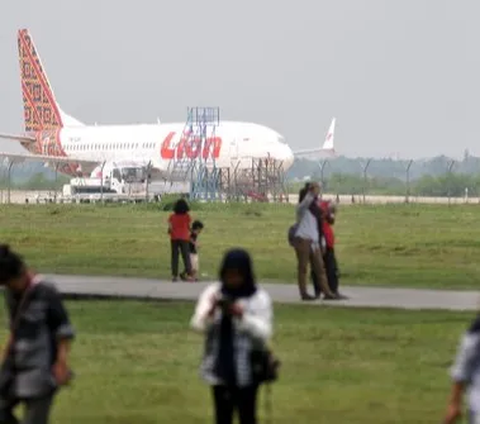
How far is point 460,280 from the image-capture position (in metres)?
32.3

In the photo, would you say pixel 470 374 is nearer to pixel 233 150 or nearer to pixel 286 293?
pixel 286 293

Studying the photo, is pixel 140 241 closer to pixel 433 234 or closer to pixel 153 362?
pixel 433 234

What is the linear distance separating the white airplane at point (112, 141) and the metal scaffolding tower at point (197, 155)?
8 centimetres

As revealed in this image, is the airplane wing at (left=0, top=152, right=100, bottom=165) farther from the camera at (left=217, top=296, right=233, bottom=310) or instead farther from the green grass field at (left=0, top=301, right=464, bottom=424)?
the camera at (left=217, top=296, right=233, bottom=310)

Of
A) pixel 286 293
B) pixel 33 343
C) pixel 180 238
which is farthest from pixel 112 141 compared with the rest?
pixel 33 343

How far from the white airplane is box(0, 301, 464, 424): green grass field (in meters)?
66.5

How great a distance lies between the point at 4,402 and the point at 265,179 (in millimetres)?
77716

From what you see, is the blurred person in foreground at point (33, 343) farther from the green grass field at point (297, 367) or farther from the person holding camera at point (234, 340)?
the green grass field at point (297, 367)

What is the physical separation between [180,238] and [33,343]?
65.8ft

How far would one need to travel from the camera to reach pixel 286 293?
28812 millimetres

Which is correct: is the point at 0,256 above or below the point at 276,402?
above

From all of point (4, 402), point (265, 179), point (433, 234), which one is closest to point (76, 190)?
point (265, 179)

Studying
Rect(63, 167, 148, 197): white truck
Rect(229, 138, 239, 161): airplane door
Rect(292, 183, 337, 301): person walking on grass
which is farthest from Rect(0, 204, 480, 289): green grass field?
Rect(63, 167, 148, 197): white truck

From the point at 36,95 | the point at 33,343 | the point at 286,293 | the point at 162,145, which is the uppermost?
the point at 36,95
